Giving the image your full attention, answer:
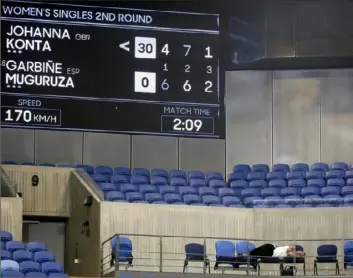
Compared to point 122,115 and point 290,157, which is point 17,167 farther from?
point 290,157

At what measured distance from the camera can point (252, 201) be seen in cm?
1332

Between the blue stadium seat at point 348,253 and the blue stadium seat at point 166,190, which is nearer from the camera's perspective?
the blue stadium seat at point 348,253

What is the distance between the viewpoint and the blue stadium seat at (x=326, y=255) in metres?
10.9

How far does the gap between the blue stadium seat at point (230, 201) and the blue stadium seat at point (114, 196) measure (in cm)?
181

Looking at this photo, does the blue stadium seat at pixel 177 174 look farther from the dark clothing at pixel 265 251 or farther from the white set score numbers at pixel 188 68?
the dark clothing at pixel 265 251

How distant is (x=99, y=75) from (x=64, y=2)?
1.26 m

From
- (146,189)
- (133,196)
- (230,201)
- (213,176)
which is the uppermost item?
(213,176)

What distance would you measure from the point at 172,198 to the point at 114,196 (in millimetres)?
1001

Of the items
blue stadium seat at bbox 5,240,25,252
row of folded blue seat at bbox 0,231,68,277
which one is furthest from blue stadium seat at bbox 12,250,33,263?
blue stadium seat at bbox 5,240,25,252

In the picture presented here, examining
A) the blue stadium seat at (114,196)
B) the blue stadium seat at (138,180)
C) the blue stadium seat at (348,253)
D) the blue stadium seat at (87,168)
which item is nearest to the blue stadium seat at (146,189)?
the blue stadium seat at (138,180)

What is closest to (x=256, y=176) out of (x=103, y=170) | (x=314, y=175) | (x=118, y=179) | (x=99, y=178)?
(x=314, y=175)

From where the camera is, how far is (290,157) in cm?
1555

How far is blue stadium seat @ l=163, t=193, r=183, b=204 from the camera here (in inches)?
506

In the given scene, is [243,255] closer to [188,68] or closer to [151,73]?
[188,68]
